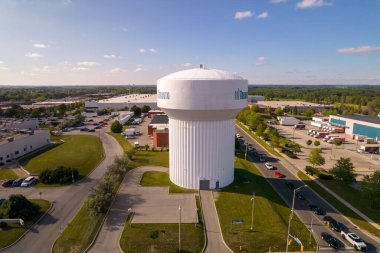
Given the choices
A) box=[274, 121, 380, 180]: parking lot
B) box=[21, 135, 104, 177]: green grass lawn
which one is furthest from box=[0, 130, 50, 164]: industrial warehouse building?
box=[274, 121, 380, 180]: parking lot

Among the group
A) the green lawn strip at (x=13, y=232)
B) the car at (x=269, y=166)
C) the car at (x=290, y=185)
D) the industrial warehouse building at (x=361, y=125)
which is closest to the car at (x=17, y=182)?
the green lawn strip at (x=13, y=232)

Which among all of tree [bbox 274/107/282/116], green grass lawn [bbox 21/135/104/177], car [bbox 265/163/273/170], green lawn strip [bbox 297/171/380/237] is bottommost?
green lawn strip [bbox 297/171/380/237]

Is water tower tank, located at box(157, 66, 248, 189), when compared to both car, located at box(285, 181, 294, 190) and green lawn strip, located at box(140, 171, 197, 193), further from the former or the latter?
car, located at box(285, 181, 294, 190)

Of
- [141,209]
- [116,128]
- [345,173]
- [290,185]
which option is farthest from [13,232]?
[116,128]

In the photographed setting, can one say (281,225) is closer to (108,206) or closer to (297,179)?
(297,179)

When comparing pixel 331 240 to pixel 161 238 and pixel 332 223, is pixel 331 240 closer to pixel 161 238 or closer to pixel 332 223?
pixel 332 223

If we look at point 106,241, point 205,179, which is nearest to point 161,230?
point 106,241
